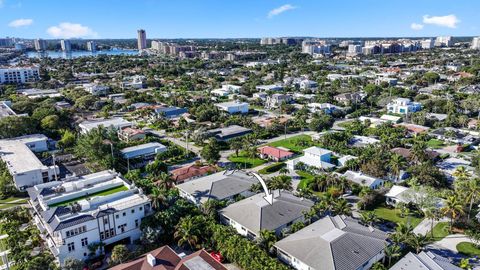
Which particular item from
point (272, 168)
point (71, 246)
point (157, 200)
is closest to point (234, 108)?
point (272, 168)

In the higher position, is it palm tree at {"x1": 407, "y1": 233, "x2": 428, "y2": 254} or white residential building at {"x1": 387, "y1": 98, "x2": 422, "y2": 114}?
white residential building at {"x1": 387, "y1": 98, "x2": 422, "y2": 114}

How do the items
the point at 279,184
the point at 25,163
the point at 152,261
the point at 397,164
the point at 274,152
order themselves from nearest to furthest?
the point at 152,261 → the point at 279,184 → the point at 397,164 → the point at 25,163 → the point at 274,152

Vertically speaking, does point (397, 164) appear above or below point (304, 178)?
above

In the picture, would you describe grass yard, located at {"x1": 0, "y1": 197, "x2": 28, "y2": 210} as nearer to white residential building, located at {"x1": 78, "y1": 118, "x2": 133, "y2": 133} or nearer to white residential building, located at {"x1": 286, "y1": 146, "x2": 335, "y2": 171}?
white residential building, located at {"x1": 78, "y1": 118, "x2": 133, "y2": 133}

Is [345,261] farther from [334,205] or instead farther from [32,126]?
[32,126]

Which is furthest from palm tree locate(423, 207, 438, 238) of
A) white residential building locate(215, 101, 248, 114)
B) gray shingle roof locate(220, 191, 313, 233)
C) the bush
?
white residential building locate(215, 101, 248, 114)

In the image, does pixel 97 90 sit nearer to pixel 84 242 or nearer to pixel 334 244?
pixel 84 242

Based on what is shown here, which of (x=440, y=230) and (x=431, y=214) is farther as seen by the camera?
(x=440, y=230)
